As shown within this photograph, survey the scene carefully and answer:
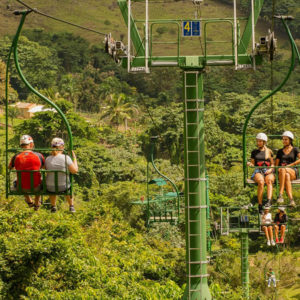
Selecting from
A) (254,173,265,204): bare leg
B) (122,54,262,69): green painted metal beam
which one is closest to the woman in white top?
(254,173,265,204): bare leg

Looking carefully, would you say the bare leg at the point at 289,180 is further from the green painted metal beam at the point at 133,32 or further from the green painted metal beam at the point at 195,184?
the green painted metal beam at the point at 133,32

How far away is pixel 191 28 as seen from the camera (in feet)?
50.1

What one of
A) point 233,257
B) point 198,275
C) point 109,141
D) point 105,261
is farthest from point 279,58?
point 198,275

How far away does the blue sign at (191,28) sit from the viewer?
1519cm

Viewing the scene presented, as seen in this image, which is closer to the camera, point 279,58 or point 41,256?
point 41,256

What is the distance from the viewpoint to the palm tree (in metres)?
72.0

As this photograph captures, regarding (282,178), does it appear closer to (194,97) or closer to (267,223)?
(267,223)

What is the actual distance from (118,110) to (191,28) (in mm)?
56856

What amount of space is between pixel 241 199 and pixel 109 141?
2304cm

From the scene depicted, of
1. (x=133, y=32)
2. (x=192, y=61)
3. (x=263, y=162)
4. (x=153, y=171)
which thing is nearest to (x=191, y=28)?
(x=192, y=61)

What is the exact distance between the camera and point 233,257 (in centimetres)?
3697

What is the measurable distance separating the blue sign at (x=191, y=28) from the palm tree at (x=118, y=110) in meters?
56.2

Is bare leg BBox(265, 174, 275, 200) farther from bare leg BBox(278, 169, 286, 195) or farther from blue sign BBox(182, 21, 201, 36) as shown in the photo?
blue sign BBox(182, 21, 201, 36)

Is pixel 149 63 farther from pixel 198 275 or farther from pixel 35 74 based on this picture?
pixel 35 74
